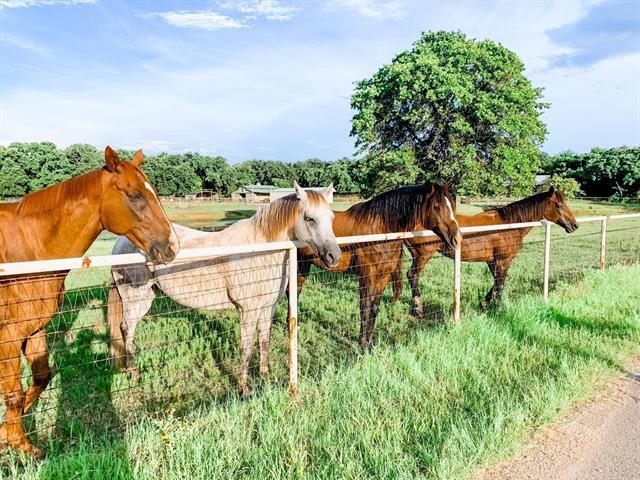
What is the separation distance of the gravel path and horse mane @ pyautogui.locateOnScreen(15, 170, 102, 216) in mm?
2959

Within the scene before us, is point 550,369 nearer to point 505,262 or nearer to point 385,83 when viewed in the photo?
point 505,262

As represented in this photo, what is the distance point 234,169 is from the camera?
283 feet

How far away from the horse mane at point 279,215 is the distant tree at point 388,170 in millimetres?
17114

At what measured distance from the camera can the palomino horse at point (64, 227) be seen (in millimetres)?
2543

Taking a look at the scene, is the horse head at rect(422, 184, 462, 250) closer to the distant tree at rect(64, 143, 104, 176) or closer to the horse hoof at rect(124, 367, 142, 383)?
the horse hoof at rect(124, 367, 142, 383)

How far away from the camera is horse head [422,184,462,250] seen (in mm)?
4773

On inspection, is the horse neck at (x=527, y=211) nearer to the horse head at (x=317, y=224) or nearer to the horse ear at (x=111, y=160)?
the horse head at (x=317, y=224)

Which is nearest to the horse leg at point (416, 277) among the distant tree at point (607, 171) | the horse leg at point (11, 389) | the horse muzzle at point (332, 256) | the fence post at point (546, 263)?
the fence post at point (546, 263)

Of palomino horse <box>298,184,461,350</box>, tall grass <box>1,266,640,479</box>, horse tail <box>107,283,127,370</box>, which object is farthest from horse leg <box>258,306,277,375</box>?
horse tail <box>107,283,127,370</box>

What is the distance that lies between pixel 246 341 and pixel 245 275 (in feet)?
2.03

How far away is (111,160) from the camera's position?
8.48 feet

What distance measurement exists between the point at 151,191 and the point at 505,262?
6066 millimetres

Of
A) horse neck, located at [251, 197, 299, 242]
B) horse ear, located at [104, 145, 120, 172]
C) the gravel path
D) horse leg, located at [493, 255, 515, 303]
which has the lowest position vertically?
the gravel path

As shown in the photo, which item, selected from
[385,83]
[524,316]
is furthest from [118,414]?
[385,83]
